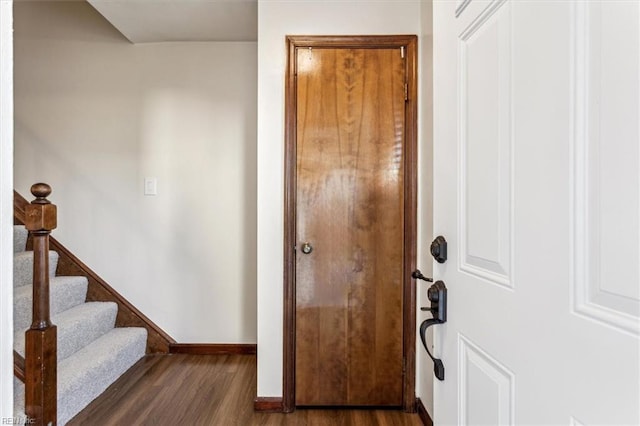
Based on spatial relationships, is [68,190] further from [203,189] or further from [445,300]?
[445,300]

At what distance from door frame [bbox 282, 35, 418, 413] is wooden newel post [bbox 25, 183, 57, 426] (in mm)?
1046

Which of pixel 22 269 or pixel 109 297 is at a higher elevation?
pixel 22 269

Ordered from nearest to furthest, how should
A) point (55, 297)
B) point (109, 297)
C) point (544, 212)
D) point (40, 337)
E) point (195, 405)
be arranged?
point (544, 212)
point (40, 337)
point (195, 405)
point (55, 297)
point (109, 297)

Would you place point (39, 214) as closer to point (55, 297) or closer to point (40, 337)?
point (40, 337)

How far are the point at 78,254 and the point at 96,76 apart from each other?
1320 millimetres

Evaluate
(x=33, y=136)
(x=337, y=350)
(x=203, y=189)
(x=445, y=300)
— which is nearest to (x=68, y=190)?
(x=33, y=136)

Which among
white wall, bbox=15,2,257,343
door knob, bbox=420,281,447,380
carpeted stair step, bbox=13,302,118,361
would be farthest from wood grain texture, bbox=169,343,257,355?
door knob, bbox=420,281,447,380

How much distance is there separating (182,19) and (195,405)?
232cm

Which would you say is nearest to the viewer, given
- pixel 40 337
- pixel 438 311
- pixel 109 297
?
pixel 438 311

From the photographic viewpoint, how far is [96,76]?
9.07ft

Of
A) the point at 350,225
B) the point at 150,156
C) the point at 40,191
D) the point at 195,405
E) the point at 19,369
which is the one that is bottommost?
the point at 195,405

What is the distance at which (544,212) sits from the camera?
20.6 inches

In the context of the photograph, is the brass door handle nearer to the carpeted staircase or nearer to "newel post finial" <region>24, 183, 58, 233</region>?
"newel post finial" <region>24, 183, 58, 233</region>

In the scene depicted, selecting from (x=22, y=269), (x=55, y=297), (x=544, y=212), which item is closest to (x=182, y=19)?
(x=22, y=269)
